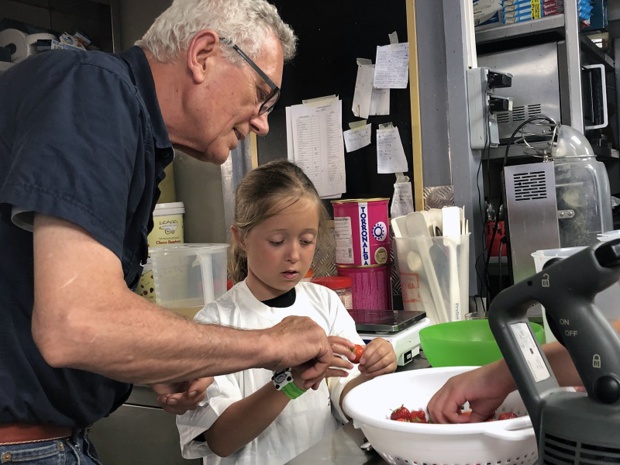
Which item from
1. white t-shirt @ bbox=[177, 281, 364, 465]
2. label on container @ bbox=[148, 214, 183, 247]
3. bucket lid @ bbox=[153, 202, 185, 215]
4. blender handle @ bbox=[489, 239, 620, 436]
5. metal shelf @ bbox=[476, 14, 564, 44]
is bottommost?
white t-shirt @ bbox=[177, 281, 364, 465]

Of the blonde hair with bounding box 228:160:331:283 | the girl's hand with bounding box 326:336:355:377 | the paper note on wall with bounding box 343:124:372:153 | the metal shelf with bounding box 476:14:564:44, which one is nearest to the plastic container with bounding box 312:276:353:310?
the blonde hair with bounding box 228:160:331:283

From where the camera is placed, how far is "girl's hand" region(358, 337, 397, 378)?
136 cm

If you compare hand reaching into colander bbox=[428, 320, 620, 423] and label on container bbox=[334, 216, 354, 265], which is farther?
label on container bbox=[334, 216, 354, 265]

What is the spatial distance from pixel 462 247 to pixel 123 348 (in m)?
1.33

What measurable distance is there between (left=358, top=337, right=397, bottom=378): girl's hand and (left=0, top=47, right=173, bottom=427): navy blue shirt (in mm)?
542

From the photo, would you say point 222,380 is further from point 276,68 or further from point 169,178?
point 169,178

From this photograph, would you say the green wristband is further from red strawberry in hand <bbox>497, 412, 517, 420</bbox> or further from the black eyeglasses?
the black eyeglasses

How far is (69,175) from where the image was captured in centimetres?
74

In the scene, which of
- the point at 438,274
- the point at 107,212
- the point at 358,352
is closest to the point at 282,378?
the point at 358,352

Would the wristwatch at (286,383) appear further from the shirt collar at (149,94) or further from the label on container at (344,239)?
the label on container at (344,239)

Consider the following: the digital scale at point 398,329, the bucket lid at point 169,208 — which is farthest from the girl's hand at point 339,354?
the bucket lid at point 169,208

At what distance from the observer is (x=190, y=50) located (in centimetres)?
99

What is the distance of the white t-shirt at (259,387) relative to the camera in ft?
4.45

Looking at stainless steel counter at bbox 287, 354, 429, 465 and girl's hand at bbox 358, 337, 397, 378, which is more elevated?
girl's hand at bbox 358, 337, 397, 378
